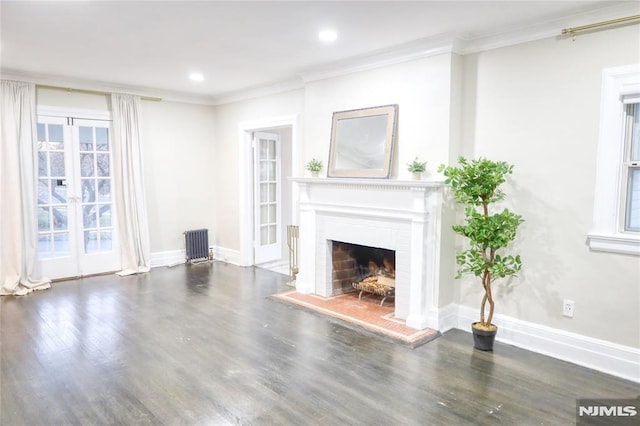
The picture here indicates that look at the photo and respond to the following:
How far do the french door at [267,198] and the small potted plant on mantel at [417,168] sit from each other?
3093 millimetres

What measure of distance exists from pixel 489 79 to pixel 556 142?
786mm

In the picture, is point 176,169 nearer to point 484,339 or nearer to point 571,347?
point 484,339

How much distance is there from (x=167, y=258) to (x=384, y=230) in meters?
3.80

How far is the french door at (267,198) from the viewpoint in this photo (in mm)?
6360

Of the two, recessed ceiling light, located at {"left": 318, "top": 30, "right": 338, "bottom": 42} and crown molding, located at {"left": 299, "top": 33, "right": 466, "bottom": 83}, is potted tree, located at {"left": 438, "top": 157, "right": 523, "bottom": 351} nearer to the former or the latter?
crown molding, located at {"left": 299, "top": 33, "right": 466, "bottom": 83}

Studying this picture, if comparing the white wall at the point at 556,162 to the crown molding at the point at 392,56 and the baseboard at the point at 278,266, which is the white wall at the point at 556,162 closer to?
the crown molding at the point at 392,56

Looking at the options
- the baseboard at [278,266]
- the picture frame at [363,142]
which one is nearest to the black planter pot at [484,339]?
the picture frame at [363,142]

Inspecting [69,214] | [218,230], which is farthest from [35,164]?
[218,230]

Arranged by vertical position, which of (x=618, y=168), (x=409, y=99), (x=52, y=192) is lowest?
(x=52, y=192)

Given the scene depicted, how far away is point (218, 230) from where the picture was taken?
692 centimetres

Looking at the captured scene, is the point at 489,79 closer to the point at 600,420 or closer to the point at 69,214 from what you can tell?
the point at 600,420

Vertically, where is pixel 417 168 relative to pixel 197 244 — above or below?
above

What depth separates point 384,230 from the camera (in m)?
4.09

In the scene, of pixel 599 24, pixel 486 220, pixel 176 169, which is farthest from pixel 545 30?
pixel 176 169
